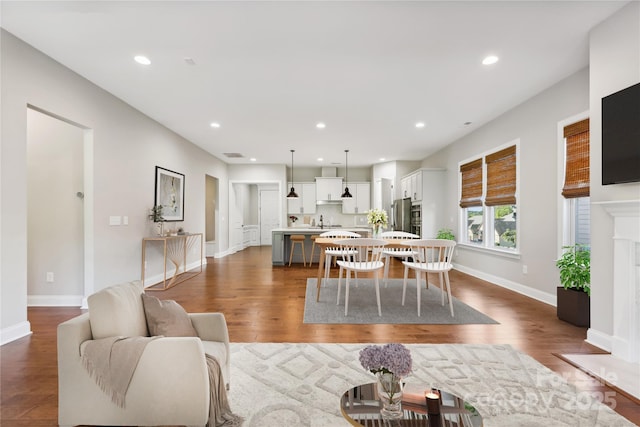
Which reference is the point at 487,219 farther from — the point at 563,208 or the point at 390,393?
the point at 390,393

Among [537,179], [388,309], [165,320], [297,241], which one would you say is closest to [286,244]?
[297,241]

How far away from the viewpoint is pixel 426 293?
446cm

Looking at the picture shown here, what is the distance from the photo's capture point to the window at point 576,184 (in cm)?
338

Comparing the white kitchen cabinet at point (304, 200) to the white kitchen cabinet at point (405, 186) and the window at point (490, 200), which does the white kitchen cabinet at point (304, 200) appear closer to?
the white kitchen cabinet at point (405, 186)

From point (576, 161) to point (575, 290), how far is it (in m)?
1.45

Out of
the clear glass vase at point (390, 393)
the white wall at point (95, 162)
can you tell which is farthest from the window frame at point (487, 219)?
the white wall at point (95, 162)

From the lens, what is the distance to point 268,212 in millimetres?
11445

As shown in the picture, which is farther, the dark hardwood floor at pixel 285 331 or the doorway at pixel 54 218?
the doorway at pixel 54 218

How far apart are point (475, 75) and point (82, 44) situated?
4.11 meters

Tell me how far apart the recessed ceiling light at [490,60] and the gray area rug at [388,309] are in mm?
2746

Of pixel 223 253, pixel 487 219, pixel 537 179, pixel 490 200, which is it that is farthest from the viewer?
pixel 223 253

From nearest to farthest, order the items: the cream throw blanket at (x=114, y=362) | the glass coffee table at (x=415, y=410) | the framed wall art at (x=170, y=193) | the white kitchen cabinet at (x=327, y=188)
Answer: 1. the glass coffee table at (x=415, y=410)
2. the cream throw blanket at (x=114, y=362)
3. the framed wall art at (x=170, y=193)
4. the white kitchen cabinet at (x=327, y=188)

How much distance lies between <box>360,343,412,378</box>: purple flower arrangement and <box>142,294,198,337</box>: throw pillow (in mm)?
1060

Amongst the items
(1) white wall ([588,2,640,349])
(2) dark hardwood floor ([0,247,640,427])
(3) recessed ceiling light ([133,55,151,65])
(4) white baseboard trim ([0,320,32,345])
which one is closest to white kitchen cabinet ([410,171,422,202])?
(2) dark hardwood floor ([0,247,640,427])
